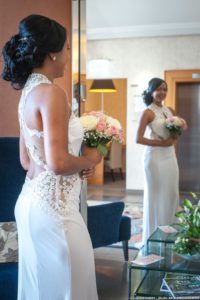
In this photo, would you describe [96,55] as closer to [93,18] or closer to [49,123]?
[93,18]

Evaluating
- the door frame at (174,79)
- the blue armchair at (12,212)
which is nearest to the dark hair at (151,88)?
the blue armchair at (12,212)

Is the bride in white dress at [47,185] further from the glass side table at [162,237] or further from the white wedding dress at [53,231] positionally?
the glass side table at [162,237]

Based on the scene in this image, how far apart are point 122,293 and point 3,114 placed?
58.3 inches

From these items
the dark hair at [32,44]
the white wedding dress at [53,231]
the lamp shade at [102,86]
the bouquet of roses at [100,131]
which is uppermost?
the lamp shade at [102,86]

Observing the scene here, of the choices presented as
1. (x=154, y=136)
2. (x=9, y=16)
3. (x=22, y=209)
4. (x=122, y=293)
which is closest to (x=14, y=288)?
(x=22, y=209)

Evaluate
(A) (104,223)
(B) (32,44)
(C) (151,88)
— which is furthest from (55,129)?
(C) (151,88)

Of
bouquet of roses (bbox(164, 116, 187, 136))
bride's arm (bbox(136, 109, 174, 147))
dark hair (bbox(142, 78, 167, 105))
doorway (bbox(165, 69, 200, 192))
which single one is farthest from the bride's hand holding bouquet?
doorway (bbox(165, 69, 200, 192))

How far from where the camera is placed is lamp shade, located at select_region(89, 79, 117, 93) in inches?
227

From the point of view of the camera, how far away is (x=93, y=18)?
5363 mm

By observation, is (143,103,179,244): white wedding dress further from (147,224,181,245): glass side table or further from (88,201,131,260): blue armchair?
(147,224,181,245): glass side table

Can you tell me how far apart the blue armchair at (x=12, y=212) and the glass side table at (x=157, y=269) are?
62 cm

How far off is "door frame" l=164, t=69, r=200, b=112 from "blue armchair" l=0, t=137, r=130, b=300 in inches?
118

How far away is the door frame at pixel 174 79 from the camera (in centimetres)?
562

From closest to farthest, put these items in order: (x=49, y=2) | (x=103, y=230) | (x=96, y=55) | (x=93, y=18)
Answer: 1. (x=49, y=2)
2. (x=103, y=230)
3. (x=93, y=18)
4. (x=96, y=55)
